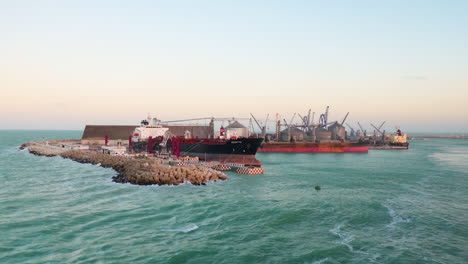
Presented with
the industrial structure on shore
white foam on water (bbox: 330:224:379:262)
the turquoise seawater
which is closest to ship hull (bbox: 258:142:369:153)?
the industrial structure on shore

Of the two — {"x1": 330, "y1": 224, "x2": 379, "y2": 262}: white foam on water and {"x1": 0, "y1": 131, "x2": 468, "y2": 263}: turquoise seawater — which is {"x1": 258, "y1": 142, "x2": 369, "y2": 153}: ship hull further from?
{"x1": 330, "y1": 224, "x2": 379, "y2": 262}: white foam on water

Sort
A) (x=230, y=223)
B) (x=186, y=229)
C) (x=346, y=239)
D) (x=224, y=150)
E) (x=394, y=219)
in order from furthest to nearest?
(x=224, y=150), (x=394, y=219), (x=230, y=223), (x=186, y=229), (x=346, y=239)

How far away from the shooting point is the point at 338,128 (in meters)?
164

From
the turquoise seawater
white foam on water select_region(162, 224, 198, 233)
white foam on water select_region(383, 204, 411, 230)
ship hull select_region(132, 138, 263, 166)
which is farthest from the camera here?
ship hull select_region(132, 138, 263, 166)

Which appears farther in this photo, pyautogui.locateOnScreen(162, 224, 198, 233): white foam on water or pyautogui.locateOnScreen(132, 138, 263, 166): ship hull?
pyautogui.locateOnScreen(132, 138, 263, 166): ship hull

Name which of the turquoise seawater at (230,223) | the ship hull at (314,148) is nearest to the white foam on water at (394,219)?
the turquoise seawater at (230,223)

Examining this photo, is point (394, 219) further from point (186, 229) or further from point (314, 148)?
point (314, 148)

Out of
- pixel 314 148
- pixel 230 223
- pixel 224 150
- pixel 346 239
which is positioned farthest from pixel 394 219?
pixel 314 148

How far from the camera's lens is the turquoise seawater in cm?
2084

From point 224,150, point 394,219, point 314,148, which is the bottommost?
point 394,219

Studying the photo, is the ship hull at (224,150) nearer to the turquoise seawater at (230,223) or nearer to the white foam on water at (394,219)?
the turquoise seawater at (230,223)

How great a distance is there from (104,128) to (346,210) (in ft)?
352

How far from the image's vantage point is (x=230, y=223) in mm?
27484

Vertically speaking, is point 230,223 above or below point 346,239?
above
